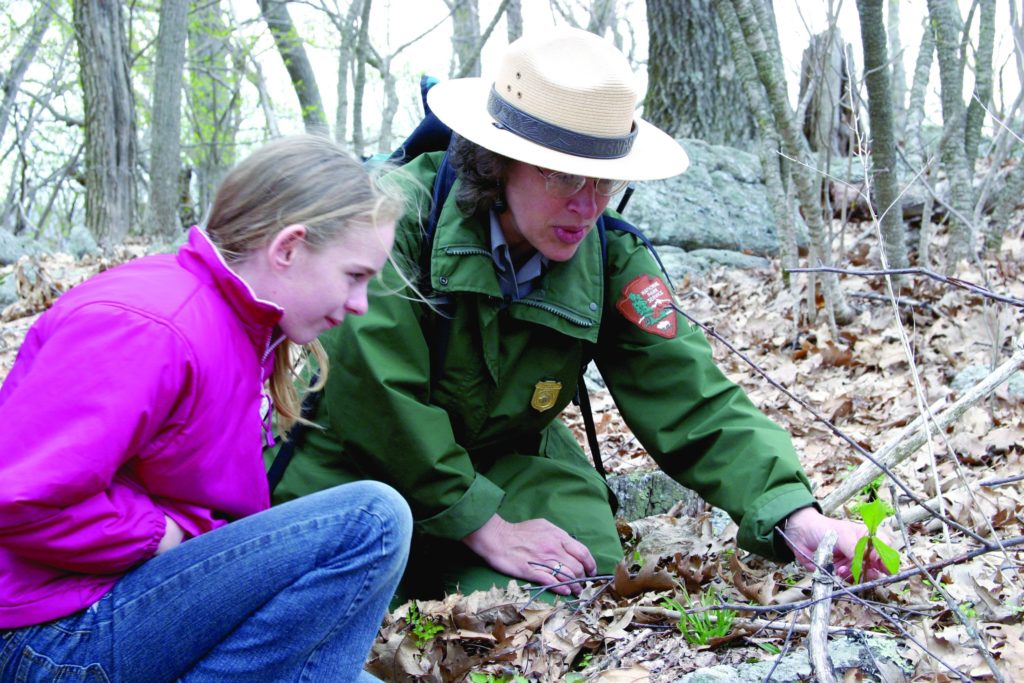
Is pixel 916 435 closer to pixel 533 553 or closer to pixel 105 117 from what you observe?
pixel 533 553

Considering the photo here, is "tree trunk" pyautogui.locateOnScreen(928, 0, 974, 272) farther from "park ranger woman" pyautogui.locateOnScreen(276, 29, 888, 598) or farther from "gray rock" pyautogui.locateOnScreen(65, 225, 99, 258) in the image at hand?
"gray rock" pyautogui.locateOnScreen(65, 225, 99, 258)

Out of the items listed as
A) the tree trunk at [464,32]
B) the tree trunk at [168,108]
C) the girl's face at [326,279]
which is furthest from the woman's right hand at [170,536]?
the tree trunk at [464,32]

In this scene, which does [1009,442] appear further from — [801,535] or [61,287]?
[61,287]

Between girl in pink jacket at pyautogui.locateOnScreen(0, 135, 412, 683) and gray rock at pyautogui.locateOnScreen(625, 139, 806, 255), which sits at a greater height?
girl in pink jacket at pyautogui.locateOnScreen(0, 135, 412, 683)

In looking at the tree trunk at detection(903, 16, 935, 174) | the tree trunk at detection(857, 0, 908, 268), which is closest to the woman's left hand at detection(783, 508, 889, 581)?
the tree trunk at detection(857, 0, 908, 268)

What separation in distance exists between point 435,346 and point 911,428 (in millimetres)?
1417

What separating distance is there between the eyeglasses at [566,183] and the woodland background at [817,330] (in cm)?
54

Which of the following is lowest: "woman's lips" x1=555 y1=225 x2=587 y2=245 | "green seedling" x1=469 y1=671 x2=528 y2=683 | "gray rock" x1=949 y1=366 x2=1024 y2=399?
"gray rock" x1=949 y1=366 x2=1024 y2=399

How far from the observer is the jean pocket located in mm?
1688

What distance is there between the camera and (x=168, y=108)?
33.1ft

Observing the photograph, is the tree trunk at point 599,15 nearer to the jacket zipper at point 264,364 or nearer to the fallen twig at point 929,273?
the jacket zipper at point 264,364

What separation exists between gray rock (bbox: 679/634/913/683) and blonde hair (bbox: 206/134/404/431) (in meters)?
1.27

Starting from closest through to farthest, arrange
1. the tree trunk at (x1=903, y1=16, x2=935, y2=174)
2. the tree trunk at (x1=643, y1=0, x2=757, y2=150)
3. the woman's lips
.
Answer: the woman's lips
the tree trunk at (x1=903, y1=16, x2=935, y2=174)
the tree trunk at (x1=643, y1=0, x2=757, y2=150)

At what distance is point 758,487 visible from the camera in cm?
256
